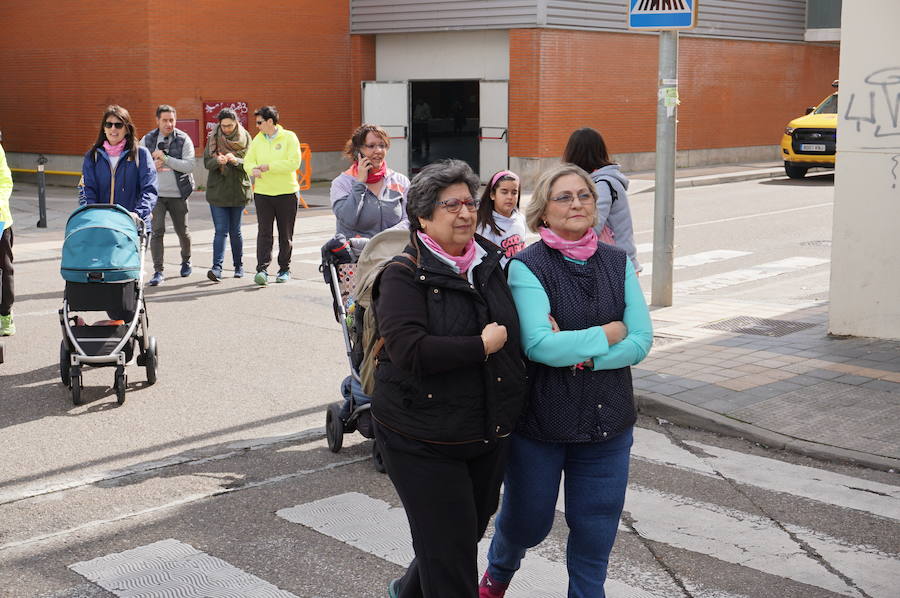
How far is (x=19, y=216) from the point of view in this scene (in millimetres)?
21000

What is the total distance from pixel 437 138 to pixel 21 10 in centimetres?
1198

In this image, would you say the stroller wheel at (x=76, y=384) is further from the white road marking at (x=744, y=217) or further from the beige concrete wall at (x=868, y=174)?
the white road marking at (x=744, y=217)

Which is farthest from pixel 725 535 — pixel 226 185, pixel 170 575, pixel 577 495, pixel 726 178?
pixel 726 178

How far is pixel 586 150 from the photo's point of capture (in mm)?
7848

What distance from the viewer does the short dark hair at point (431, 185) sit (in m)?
3.98

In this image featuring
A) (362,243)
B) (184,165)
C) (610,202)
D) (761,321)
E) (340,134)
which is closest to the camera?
(362,243)

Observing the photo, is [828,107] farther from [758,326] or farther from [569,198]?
[569,198]

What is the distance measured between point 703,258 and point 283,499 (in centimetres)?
1035

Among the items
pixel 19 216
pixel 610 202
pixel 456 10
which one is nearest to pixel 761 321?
pixel 610 202

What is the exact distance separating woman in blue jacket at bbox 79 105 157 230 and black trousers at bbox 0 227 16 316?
753mm

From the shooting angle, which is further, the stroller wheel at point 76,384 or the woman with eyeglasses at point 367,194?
the stroller wheel at point 76,384

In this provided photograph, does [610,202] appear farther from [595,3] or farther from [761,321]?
[595,3]

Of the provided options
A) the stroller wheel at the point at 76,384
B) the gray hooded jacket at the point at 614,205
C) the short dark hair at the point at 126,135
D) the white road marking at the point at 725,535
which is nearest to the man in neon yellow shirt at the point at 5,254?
the short dark hair at the point at 126,135

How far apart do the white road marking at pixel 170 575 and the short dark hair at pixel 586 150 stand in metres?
3.85
